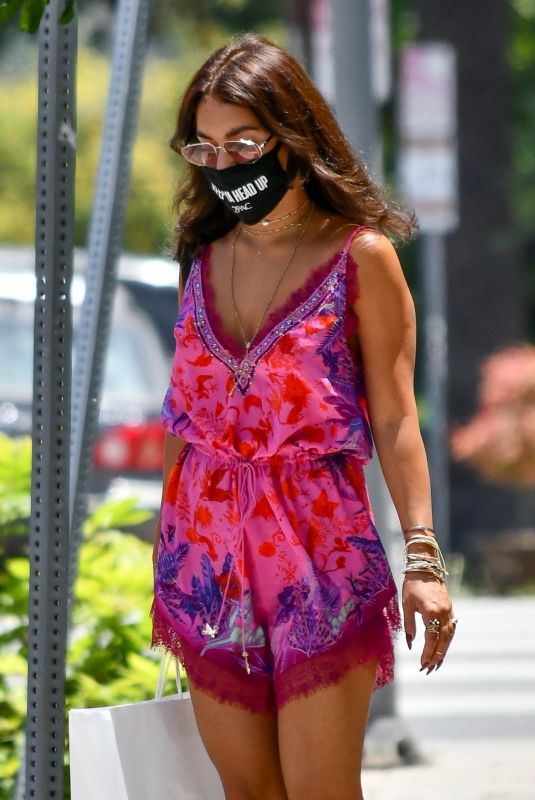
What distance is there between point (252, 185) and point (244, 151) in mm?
69

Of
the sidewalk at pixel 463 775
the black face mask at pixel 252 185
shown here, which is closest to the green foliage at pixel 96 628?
the sidewalk at pixel 463 775

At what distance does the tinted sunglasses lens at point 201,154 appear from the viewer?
9.84 feet

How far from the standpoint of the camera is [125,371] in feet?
32.3

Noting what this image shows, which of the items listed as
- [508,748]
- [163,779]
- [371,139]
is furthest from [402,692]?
[163,779]

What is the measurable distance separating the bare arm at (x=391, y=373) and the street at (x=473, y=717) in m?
2.42

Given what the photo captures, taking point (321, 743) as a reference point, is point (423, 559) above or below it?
above

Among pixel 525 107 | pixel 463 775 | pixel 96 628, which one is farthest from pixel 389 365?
pixel 525 107

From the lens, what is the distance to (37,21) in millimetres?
2945

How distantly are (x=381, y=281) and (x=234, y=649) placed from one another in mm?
698

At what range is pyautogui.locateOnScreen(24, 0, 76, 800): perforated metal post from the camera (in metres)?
3.09

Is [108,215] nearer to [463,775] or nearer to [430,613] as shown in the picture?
[430,613]

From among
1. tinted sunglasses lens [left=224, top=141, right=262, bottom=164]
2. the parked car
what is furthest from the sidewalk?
the parked car

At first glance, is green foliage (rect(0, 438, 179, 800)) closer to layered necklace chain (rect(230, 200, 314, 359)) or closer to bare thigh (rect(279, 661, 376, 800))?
bare thigh (rect(279, 661, 376, 800))

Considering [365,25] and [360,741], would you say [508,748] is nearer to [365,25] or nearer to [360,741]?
[365,25]
